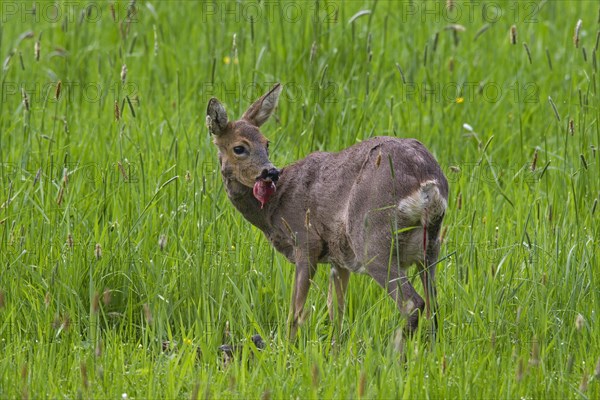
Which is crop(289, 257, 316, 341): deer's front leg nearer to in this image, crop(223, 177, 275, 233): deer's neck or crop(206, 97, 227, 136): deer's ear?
crop(223, 177, 275, 233): deer's neck

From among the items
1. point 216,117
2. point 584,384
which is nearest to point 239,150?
point 216,117

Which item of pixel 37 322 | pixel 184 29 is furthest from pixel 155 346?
pixel 184 29

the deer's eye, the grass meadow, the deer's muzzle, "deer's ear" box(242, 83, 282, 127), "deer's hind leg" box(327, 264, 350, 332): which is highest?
"deer's ear" box(242, 83, 282, 127)

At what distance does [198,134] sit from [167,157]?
719 millimetres

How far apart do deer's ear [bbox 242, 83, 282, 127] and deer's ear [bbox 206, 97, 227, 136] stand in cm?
23

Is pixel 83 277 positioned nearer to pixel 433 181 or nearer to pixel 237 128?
pixel 237 128

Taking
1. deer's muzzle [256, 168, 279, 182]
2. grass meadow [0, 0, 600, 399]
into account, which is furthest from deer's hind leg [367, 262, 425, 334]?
deer's muzzle [256, 168, 279, 182]

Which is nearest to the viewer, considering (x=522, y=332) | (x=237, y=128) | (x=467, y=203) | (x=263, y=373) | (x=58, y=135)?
(x=263, y=373)

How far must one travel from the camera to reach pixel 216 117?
6266 millimetres

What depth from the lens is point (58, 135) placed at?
7637 mm

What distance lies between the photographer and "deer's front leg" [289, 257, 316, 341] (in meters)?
5.66

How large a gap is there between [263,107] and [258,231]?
0.72 meters

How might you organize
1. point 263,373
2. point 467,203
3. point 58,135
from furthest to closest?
point 58,135
point 467,203
point 263,373

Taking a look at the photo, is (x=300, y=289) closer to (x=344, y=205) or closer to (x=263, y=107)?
(x=344, y=205)
